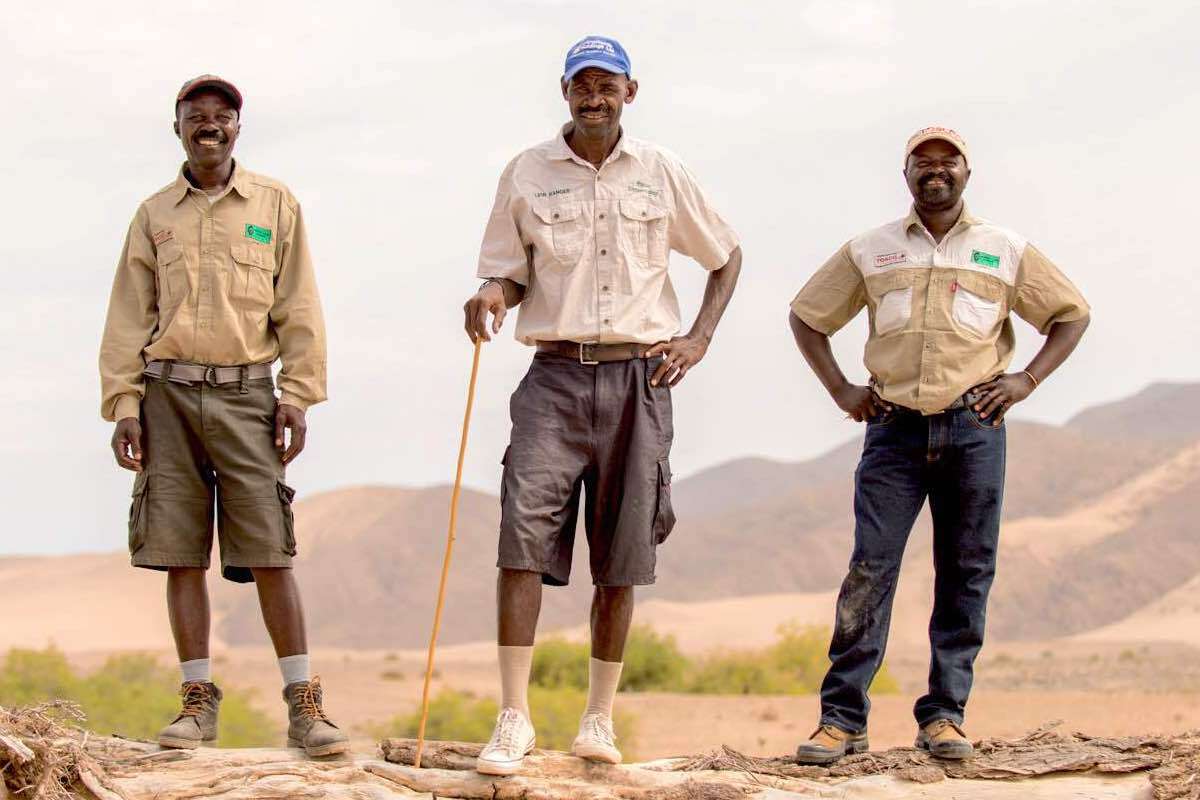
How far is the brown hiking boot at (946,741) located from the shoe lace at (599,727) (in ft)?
4.62

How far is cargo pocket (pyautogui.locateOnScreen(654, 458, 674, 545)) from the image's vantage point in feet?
19.2

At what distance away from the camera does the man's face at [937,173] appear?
6152 mm

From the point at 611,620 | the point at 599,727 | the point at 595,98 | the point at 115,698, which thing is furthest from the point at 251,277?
the point at 115,698

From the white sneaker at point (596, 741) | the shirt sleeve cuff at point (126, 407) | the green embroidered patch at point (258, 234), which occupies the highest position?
the green embroidered patch at point (258, 234)

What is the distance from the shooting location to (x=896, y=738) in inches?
746

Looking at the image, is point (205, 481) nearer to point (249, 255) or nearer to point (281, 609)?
point (281, 609)

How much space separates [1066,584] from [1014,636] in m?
3.72

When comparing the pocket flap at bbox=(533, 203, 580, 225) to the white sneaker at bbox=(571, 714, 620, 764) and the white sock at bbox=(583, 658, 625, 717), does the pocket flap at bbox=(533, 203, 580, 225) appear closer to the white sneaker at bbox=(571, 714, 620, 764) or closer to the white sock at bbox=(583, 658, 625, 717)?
the white sock at bbox=(583, 658, 625, 717)

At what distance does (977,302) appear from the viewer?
20.4 feet

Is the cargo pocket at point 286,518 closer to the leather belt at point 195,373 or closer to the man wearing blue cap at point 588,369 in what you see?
the leather belt at point 195,373

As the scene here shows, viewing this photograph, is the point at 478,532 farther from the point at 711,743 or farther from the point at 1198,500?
the point at 711,743

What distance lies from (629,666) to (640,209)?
21411mm

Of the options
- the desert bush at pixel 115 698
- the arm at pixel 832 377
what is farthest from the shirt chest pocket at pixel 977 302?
the desert bush at pixel 115 698

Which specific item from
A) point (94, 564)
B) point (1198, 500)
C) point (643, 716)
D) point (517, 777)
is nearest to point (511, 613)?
point (517, 777)
